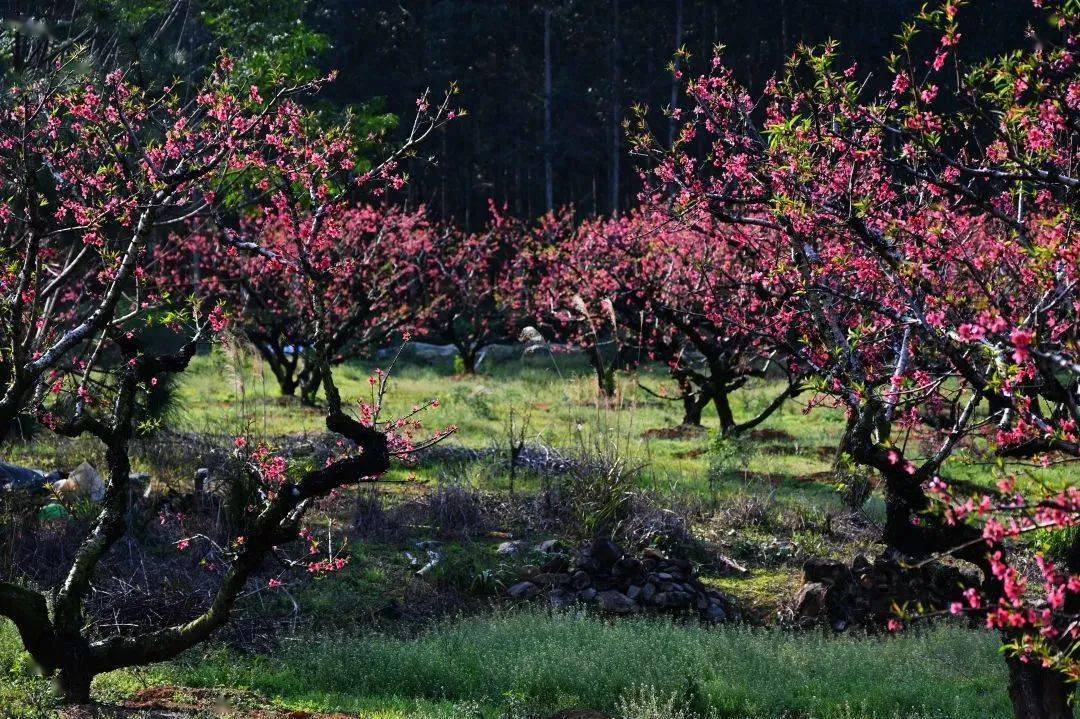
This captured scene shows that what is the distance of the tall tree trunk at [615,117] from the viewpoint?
37.2 metres

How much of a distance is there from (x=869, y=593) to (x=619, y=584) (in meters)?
2.15

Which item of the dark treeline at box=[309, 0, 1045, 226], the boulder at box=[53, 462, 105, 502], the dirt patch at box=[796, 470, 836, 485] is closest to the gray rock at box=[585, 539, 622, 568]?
the dirt patch at box=[796, 470, 836, 485]

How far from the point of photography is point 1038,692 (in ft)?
18.8

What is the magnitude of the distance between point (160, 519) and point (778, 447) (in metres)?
9.50

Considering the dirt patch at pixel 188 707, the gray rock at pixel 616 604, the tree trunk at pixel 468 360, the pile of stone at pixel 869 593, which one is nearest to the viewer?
the dirt patch at pixel 188 707

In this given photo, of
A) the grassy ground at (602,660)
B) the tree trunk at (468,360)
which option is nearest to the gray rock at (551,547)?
the grassy ground at (602,660)

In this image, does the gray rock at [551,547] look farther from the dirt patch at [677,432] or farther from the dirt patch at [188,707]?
the dirt patch at [677,432]

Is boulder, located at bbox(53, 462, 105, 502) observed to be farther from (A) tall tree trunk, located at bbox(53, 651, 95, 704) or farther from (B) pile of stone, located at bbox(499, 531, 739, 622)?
(A) tall tree trunk, located at bbox(53, 651, 95, 704)

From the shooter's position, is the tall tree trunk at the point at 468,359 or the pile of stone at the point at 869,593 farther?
the tall tree trunk at the point at 468,359

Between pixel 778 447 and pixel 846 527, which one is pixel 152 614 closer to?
pixel 846 527

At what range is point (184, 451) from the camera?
1259cm

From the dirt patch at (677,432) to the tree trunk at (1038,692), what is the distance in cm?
1107

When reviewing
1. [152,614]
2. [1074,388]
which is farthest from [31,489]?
[1074,388]

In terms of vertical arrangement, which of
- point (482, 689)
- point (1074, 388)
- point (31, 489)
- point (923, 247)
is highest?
point (923, 247)
